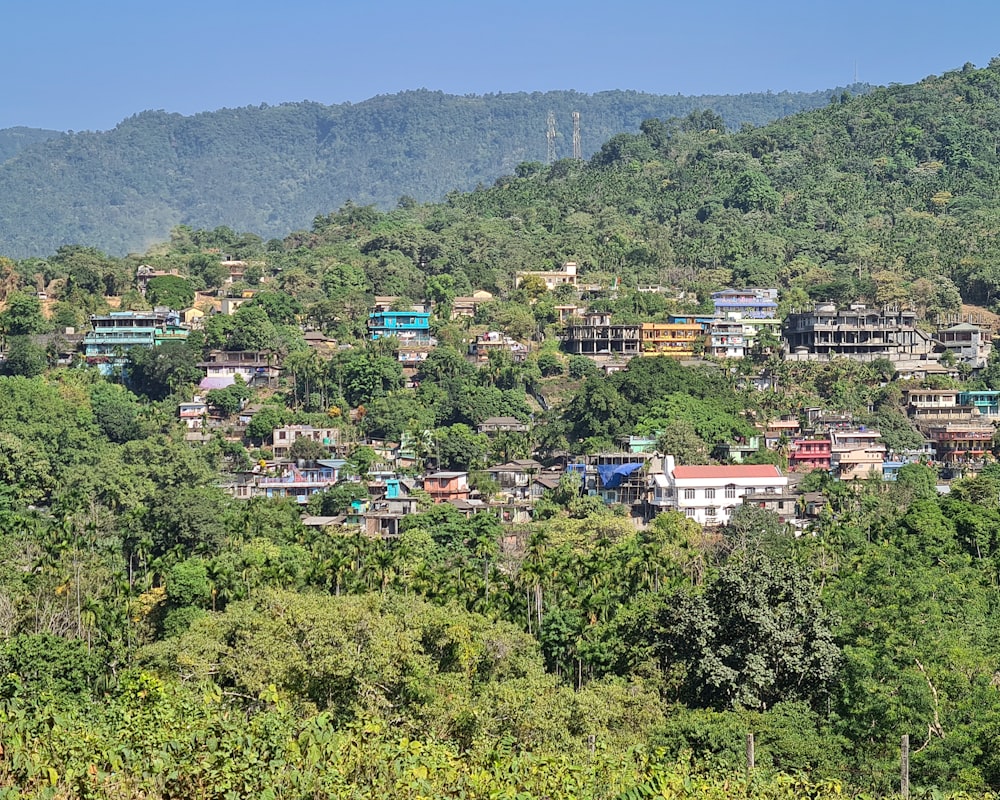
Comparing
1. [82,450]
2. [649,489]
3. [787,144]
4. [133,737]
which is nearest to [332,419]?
[82,450]

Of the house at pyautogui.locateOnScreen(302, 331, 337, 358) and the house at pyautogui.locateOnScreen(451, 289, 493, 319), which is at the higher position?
the house at pyautogui.locateOnScreen(451, 289, 493, 319)

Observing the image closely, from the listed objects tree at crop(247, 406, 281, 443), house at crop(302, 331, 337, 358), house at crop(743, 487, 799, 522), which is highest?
house at crop(302, 331, 337, 358)

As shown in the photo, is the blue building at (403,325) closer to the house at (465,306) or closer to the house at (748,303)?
the house at (465,306)

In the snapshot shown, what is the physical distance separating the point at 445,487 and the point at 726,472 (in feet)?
29.9

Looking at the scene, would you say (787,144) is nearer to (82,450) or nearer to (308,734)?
(82,450)

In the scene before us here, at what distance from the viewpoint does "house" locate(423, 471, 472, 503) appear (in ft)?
162

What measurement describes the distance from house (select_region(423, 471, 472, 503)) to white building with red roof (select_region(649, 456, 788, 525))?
6.21 meters

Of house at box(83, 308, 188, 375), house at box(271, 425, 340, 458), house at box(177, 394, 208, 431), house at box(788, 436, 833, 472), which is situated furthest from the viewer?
house at box(83, 308, 188, 375)

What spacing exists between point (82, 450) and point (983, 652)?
33.0 meters

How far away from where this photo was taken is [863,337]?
62688 millimetres

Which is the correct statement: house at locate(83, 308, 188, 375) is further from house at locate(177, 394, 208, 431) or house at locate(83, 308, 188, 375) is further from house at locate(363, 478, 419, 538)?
house at locate(363, 478, 419, 538)

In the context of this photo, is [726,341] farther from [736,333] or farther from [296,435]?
[296,435]

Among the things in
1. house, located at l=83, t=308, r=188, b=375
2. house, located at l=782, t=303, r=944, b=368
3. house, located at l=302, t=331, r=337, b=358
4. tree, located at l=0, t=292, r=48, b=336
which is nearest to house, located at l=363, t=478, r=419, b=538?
house, located at l=302, t=331, r=337, b=358

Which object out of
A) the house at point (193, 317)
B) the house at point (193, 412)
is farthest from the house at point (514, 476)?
the house at point (193, 317)
